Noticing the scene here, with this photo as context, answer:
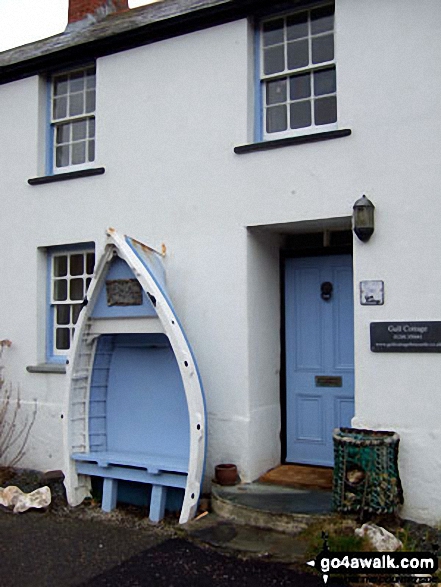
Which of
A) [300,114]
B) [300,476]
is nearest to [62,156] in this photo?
[300,114]

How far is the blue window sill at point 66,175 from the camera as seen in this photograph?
8.24 meters

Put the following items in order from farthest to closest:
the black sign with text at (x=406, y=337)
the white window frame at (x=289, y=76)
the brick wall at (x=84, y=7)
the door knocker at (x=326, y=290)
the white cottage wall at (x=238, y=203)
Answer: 1. the brick wall at (x=84, y=7)
2. the door knocker at (x=326, y=290)
3. the white window frame at (x=289, y=76)
4. the white cottage wall at (x=238, y=203)
5. the black sign with text at (x=406, y=337)

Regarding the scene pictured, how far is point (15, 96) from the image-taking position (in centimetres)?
916

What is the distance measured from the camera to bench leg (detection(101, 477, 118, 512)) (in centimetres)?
706

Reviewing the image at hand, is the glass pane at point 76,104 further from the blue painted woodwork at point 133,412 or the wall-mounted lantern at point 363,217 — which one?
the wall-mounted lantern at point 363,217

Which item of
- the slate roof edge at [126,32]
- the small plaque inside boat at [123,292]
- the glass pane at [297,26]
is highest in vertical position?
Result: the slate roof edge at [126,32]

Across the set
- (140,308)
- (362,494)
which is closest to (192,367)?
(140,308)

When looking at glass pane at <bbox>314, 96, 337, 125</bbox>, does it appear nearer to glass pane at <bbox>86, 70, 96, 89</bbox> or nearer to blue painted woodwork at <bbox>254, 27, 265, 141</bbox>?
blue painted woodwork at <bbox>254, 27, 265, 141</bbox>

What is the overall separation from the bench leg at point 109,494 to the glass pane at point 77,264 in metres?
2.90

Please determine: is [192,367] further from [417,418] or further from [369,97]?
[369,97]

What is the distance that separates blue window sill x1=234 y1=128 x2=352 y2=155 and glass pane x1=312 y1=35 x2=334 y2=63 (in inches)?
38.5

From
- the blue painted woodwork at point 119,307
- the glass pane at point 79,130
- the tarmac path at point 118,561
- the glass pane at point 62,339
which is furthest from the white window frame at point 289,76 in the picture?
the tarmac path at point 118,561

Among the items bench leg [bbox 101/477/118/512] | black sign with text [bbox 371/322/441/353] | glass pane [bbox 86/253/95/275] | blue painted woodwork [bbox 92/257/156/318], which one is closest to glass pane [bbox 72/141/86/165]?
glass pane [bbox 86/253/95/275]

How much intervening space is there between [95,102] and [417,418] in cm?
567
